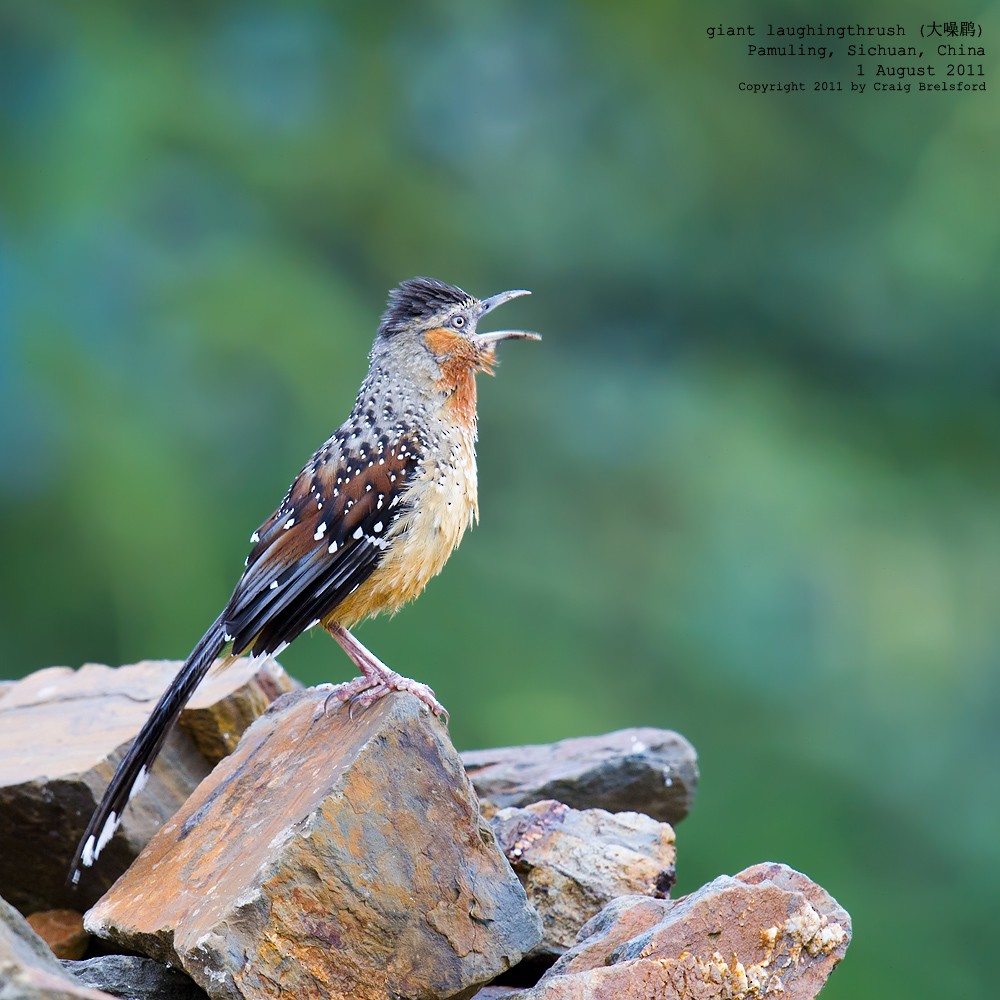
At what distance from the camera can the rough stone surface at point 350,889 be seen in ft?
9.91

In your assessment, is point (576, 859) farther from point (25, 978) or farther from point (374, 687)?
point (25, 978)

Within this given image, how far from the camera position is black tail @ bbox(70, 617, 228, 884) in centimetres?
386

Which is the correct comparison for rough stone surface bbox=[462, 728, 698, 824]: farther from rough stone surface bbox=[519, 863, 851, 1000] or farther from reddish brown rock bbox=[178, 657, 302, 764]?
rough stone surface bbox=[519, 863, 851, 1000]

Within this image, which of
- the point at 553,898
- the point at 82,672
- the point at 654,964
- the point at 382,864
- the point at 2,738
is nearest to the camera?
the point at 654,964

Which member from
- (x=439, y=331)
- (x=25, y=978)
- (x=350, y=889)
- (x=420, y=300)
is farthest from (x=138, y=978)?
(x=420, y=300)

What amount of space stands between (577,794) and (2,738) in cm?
193

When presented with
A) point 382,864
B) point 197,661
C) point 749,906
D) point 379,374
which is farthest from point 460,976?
point 379,374

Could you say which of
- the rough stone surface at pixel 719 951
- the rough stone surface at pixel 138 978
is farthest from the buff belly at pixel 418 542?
the rough stone surface at pixel 719 951

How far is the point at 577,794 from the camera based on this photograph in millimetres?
4684

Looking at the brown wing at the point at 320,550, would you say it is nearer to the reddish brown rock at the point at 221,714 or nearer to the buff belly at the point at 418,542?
the buff belly at the point at 418,542

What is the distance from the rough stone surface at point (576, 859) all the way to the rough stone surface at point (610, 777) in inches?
18.4

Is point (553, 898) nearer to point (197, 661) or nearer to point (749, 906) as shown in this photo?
point (749, 906)

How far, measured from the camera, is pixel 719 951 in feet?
10.1

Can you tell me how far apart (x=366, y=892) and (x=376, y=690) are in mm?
712
